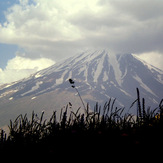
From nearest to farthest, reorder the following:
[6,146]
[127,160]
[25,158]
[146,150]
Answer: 1. [127,160]
2. [146,150]
3. [25,158]
4. [6,146]

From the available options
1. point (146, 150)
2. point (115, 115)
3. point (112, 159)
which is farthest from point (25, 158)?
point (115, 115)

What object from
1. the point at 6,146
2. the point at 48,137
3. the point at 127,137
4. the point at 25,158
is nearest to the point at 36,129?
the point at 48,137

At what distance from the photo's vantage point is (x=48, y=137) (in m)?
3.65

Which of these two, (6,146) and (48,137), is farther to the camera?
(48,137)

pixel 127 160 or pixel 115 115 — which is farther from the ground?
pixel 115 115

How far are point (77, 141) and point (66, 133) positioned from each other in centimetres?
39

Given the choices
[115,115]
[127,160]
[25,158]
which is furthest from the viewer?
[115,115]

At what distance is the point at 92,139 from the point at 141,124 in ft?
3.43

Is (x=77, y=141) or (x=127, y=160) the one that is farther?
(x=77, y=141)

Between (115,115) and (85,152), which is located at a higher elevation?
(115,115)

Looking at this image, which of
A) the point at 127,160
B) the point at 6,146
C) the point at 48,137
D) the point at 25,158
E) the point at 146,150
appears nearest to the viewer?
the point at 127,160

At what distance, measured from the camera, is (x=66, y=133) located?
339cm

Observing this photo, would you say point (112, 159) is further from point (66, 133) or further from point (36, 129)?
point (36, 129)

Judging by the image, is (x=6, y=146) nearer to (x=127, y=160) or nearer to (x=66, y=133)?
(x=66, y=133)
